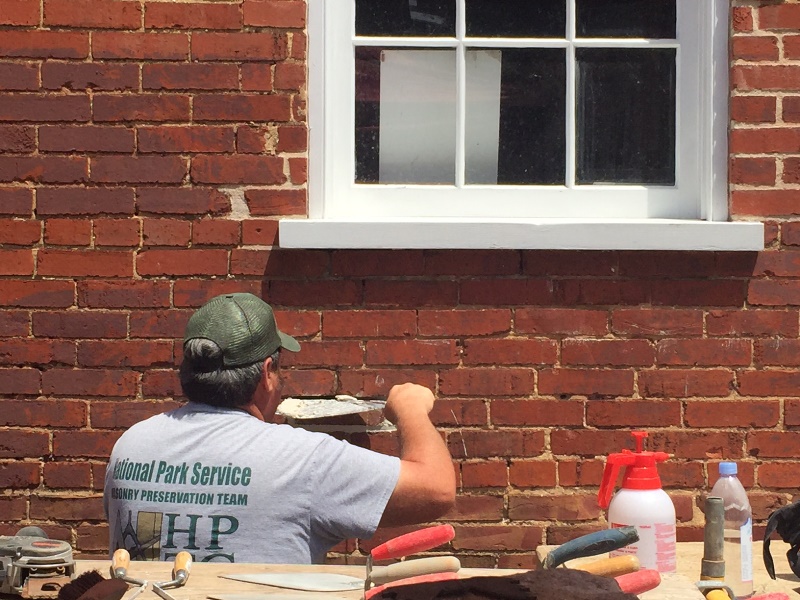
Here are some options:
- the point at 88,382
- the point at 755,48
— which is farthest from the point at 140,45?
the point at 755,48

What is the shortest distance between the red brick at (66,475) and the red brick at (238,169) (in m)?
1.02

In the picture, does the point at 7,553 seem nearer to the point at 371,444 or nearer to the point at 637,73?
the point at 371,444

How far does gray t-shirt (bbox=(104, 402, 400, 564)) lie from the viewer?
2.56 m

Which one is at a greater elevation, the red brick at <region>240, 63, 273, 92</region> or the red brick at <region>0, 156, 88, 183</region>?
the red brick at <region>240, 63, 273, 92</region>

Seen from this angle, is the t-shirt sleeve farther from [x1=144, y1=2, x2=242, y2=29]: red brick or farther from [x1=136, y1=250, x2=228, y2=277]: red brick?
[x1=144, y1=2, x2=242, y2=29]: red brick

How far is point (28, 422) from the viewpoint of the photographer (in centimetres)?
354

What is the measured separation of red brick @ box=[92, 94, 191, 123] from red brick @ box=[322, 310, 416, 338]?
32.0 inches

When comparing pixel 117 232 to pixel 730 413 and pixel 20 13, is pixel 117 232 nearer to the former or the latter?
pixel 20 13

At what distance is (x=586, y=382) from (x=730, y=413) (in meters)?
0.49

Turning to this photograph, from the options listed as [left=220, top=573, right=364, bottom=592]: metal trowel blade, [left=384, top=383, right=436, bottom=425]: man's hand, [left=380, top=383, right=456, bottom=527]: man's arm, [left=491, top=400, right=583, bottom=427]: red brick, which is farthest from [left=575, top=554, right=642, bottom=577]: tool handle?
[left=491, top=400, right=583, bottom=427]: red brick

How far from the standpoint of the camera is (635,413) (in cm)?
354

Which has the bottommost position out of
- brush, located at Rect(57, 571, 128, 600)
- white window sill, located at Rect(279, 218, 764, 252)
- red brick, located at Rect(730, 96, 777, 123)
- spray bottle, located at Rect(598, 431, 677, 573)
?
spray bottle, located at Rect(598, 431, 677, 573)

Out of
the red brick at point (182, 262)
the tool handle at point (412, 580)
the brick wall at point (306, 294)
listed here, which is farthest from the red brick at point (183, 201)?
the tool handle at point (412, 580)

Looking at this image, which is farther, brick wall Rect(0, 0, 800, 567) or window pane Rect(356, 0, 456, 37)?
window pane Rect(356, 0, 456, 37)
